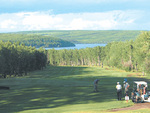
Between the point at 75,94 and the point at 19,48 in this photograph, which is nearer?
the point at 75,94

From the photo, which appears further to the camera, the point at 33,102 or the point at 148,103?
the point at 33,102

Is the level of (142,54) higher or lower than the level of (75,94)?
higher

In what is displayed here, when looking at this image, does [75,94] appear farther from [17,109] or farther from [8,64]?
[8,64]

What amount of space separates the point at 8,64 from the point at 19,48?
1591cm

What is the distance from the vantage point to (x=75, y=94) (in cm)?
3909

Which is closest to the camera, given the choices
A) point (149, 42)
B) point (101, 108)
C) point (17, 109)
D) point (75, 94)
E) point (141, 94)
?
point (101, 108)

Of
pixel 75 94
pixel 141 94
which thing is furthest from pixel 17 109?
pixel 141 94

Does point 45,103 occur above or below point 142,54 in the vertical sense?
below

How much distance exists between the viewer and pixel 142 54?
10169 cm

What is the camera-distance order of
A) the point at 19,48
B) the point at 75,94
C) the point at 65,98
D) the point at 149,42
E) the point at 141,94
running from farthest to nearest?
the point at 19,48
the point at 149,42
the point at 75,94
the point at 65,98
the point at 141,94

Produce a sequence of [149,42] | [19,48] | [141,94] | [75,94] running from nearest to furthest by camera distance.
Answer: [141,94] < [75,94] < [149,42] < [19,48]

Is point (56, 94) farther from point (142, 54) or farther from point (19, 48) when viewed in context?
point (19, 48)

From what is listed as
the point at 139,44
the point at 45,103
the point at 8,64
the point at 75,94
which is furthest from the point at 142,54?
the point at 45,103

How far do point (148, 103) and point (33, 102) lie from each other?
578 inches
